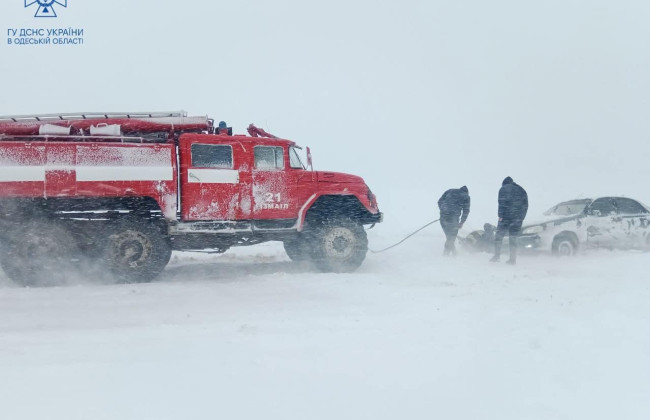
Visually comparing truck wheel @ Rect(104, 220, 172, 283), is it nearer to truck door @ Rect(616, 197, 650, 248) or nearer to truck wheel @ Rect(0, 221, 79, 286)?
truck wheel @ Rect(0, 221, 79, 286)

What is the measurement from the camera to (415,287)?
727 centimetres

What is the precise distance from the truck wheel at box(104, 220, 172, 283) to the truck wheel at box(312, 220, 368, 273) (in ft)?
8.41

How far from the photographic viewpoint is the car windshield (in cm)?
1154

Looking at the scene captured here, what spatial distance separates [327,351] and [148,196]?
4.74 meters

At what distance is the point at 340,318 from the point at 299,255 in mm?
4487

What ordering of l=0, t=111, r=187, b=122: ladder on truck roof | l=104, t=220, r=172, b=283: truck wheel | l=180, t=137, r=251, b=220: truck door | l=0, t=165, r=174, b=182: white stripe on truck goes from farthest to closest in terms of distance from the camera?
l=180, t=137, r=251, b=220: truck door, l=0, t=111, r=187, b=122: ladder on truck roof, l=104, t=220, r=172, b=283: truck wheel, l=0, t=165, r=174, b=182: white stripe on truck

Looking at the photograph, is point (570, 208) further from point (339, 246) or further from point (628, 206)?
point (339, 246)

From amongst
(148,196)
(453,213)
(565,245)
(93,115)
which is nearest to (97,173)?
(148,196)

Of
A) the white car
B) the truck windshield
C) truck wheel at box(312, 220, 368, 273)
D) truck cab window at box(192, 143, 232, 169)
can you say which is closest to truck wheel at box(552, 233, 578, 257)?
the white car

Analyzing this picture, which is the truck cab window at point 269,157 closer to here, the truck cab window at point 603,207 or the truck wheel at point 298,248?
the truck wheel at point 298,248

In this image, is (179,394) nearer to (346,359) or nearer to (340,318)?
(346,359)

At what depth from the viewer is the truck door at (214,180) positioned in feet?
26.7

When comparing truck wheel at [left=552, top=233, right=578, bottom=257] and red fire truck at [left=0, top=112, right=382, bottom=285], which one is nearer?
red fire truck at [left=0, top=112, right=382, bottom=285]

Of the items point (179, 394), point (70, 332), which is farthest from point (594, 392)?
point (70, 332)
